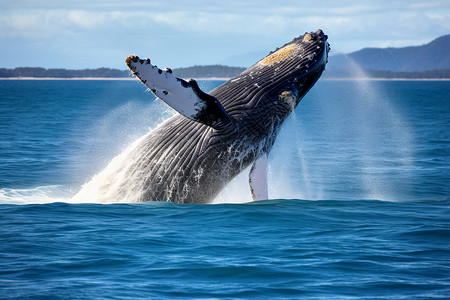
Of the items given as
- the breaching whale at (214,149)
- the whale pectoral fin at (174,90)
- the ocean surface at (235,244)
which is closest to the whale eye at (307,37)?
the breaching whale at (214,149)

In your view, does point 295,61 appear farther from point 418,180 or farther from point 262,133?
point 418,180

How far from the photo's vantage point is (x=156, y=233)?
8.92 meters

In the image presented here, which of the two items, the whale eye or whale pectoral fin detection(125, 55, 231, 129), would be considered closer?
whale pectoral fin detection(125, 55, 231, 129)

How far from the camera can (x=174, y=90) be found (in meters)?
8.63

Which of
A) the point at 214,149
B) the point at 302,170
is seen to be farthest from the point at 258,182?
the point at 302,170

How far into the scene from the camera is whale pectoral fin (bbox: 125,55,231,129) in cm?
835

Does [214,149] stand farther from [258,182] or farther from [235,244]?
[235,244]

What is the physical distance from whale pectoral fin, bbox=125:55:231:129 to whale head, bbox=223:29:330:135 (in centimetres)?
143

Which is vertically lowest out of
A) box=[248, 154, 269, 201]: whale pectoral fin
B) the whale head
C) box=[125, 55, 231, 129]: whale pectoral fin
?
box=[248, 154, 269, 201]: whale pectoral fin

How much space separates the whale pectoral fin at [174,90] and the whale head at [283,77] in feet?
4.69

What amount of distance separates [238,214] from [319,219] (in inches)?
50.5

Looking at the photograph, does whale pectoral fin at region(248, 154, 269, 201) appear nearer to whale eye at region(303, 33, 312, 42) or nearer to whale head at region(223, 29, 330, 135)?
whale head at region(223, 29, 330, 135)

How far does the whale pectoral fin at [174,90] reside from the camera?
8.35 meters

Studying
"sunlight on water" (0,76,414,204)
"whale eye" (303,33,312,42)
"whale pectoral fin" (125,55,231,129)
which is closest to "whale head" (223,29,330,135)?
"whale eye" (303,33,312,42)
